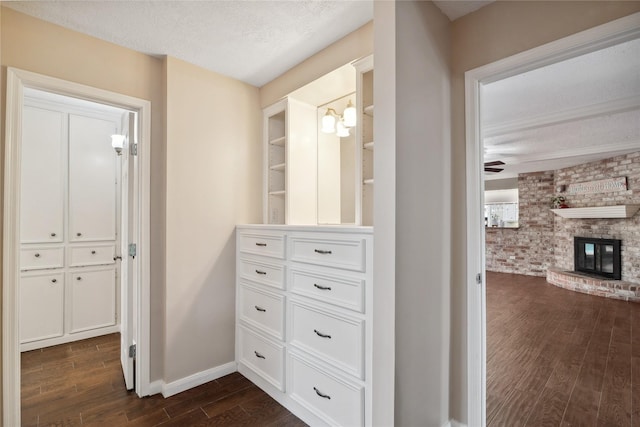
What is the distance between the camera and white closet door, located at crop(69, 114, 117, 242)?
3.36m

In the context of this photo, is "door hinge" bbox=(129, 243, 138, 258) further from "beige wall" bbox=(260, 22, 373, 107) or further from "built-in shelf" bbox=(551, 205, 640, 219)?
"built-in shelf" bbox=(551, 205, 640, 219)

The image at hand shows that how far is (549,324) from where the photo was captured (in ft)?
12.5

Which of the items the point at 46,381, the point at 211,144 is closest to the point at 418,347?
the point at 211,144

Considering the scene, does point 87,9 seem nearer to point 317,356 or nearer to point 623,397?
point 317,356

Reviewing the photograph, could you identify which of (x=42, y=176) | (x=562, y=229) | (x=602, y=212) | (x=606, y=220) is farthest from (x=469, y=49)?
(x=562, y=229)

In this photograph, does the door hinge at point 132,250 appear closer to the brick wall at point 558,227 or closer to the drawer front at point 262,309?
the drawer front at point 262,309

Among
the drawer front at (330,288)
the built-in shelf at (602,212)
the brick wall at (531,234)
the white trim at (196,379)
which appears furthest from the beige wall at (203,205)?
the brick wall at (531,234)

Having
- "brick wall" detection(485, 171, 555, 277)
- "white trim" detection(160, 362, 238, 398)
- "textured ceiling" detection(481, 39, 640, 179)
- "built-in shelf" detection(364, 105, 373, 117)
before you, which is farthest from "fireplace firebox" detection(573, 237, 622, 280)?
"white trim" detection(160, 362, 238, 398)

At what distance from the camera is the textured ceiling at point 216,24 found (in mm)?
1789

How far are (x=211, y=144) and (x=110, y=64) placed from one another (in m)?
0.85

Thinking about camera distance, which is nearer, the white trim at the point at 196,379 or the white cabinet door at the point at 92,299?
the white trim at the point at 196,379

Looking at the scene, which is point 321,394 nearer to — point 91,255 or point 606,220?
point 91,255

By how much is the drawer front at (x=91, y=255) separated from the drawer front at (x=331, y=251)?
2.72 metres

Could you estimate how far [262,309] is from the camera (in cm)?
234
